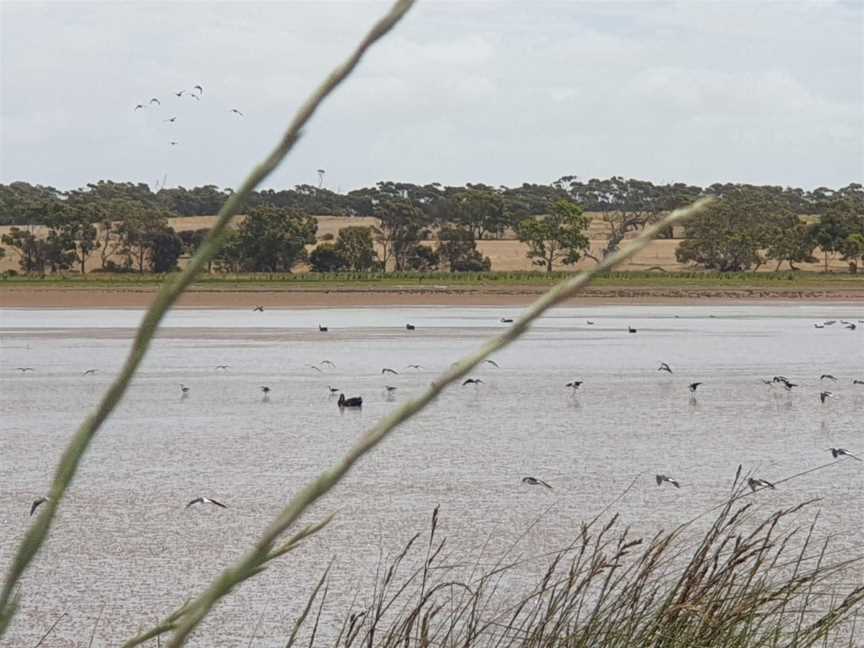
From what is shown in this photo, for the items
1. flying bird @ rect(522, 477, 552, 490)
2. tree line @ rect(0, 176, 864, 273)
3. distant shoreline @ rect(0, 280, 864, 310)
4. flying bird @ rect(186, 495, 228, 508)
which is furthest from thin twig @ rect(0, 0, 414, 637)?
tree line @ rect(0, 176, 864, 273)

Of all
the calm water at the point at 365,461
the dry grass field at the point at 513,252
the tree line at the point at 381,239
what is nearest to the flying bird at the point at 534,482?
the calm water at the point at 365,461

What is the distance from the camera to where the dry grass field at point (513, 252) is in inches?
4160

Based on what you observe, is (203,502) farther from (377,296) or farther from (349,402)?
(377,296)

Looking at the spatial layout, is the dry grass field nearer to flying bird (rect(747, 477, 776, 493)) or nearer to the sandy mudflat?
the sandy mudflat

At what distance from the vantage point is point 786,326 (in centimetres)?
5291

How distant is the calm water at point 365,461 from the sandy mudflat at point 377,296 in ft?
86.8

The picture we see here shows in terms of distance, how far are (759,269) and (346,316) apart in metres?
53.6

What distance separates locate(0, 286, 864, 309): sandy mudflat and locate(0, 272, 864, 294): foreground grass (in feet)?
3.12


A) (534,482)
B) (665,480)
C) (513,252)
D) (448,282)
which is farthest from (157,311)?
(513,252)

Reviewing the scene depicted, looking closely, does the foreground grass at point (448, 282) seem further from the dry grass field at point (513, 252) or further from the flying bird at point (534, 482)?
the flying bird at point (534, 482)

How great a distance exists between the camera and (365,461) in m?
19.6

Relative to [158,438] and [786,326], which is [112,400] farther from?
[786,326]

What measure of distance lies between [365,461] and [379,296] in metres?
54.7

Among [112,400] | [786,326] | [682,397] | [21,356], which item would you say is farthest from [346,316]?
[112,400]
